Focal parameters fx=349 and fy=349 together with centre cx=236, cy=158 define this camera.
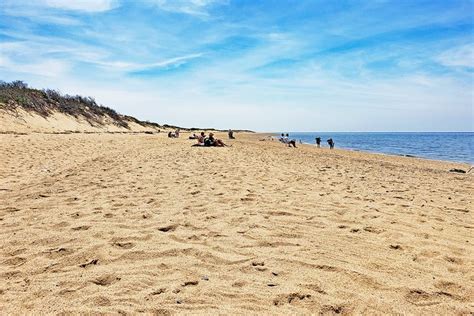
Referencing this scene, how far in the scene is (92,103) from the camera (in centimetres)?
4700

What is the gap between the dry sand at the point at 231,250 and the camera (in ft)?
10.1

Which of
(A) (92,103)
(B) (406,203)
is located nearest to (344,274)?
(B) (406,203)

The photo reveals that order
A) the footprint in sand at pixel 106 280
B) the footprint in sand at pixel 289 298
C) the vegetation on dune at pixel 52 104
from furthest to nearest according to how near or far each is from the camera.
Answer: the vegetation on dune at pixel 52 104 < the footprint in sand at pixel 106 280 < the footprint in sand at pixel 289 298

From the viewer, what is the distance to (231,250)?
4.18m

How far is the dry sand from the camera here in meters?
3.09

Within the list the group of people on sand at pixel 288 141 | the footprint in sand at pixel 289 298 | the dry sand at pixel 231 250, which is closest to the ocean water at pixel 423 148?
the group of people on sand at pixel 288 141

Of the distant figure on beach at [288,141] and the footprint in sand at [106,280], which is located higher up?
the distant figure on beach at [288,141]

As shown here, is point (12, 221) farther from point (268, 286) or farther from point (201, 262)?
point (268, 286)

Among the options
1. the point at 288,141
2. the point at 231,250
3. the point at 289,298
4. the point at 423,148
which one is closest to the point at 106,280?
the point at 231,250

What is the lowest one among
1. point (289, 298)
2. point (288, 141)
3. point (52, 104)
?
point (289, 298)

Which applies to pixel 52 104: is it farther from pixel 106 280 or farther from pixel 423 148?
pixel 423 148

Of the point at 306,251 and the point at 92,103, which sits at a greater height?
the point at 92,103

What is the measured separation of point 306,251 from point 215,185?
4309 mm

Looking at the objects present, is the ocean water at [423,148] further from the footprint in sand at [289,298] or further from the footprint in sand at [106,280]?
the footprint in sand at [106,280]
